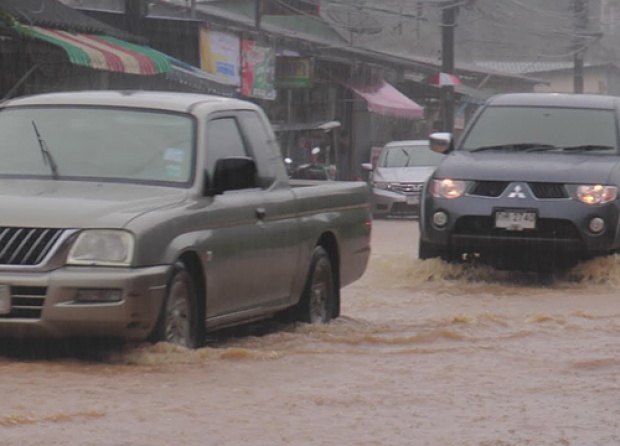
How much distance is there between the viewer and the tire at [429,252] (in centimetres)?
1425

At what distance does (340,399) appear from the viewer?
698 cm

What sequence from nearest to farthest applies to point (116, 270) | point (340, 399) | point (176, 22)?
1. point (340, 399)
2. point (116, 270)
3. point (176, 22)

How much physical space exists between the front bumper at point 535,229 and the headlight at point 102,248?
648 cm

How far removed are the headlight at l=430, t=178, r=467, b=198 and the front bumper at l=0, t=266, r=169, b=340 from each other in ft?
21.5


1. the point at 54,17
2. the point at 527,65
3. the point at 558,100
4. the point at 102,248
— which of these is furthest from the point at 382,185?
the point at 527,65

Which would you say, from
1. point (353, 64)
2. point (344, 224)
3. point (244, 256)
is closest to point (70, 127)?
point (244, 256)

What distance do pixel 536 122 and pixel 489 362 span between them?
6487 mm

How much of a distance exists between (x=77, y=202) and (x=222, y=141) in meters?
1.59

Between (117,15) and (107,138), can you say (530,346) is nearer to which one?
(107,138)

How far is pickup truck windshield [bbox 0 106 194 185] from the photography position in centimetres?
849

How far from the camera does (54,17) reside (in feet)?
76.0

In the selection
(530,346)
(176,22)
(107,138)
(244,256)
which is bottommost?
(530,346)

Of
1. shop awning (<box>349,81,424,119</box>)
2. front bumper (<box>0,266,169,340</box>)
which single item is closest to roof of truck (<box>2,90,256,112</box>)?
front bumper (<box>0,266,169,340</box>)

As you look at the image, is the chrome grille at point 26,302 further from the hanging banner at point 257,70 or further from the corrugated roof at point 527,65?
the corrugated roof at point 527,65
